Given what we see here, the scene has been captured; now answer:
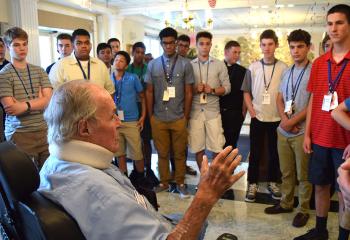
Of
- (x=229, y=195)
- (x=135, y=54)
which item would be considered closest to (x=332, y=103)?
(x=229, y=195)

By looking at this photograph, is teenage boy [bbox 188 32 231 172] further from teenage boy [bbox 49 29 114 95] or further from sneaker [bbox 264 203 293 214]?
teenage boy [bbox 49 29 114 95]

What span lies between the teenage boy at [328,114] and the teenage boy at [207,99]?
104cm

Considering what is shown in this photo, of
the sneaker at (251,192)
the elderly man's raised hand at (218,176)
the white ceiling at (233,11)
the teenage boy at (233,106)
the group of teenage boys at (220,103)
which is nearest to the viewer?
the elderly man's raised hand at (218,176)

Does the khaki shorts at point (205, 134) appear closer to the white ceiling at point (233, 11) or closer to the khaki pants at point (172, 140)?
A: the khaki pants at point (172, 140)

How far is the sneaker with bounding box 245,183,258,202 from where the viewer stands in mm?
3107

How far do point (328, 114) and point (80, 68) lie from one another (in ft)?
6.98

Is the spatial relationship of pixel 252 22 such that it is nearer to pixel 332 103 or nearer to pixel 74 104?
pixel 332 103

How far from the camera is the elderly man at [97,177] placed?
3.28 ft

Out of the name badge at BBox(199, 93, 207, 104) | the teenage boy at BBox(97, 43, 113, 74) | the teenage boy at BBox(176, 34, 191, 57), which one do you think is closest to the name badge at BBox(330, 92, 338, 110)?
the name badge at BBox(199, 93, 207, 104)

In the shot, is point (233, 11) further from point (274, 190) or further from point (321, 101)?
point (321, 101)

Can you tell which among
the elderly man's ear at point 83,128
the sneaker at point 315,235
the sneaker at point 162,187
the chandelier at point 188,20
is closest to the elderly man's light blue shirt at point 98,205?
the elderly man's ear at point 83,128

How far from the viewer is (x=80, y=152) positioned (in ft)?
3.79

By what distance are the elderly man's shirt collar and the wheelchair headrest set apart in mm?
137

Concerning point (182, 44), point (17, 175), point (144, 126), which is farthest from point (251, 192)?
point (17, 175)
